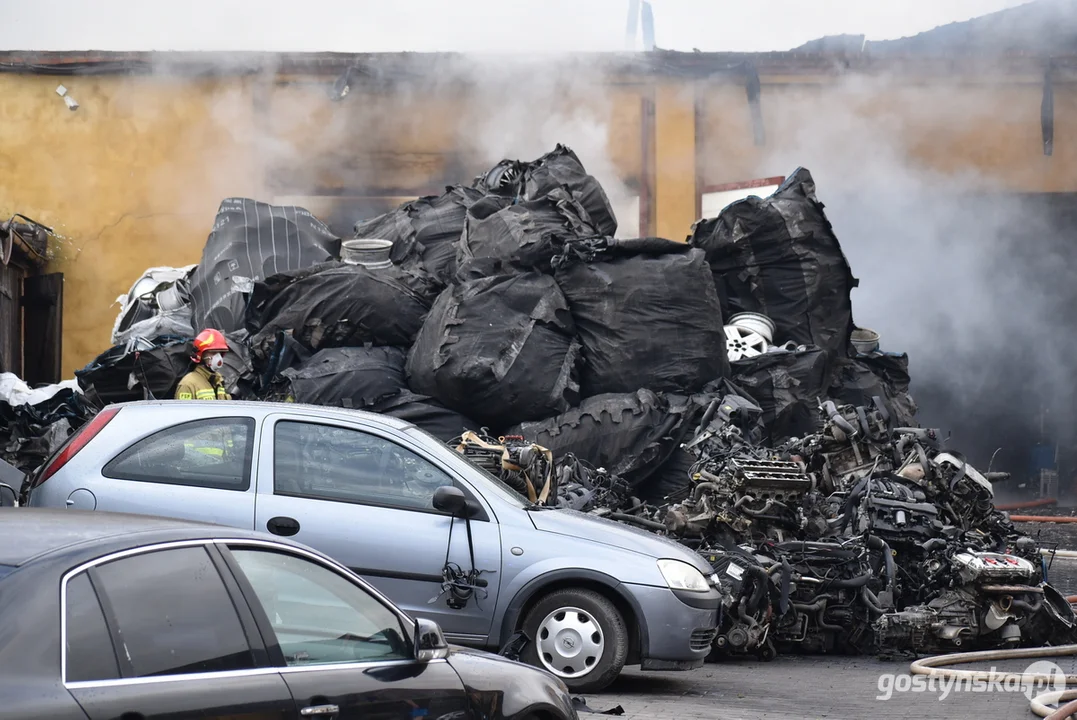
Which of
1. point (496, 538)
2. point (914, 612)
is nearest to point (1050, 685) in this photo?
point (914, 612)

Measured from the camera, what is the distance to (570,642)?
6.22m

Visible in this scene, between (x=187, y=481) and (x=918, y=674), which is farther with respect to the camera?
(x=918, y=674)

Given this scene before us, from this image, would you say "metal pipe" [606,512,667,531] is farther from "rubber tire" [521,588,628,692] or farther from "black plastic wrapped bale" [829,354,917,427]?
"black plastic wrapped bale" [829,354,917,427]

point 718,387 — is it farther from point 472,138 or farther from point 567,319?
point 472,138

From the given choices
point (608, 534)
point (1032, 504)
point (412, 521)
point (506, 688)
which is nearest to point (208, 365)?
point (412, 521)

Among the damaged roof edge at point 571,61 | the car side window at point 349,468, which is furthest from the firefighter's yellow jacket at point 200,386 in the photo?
the damaged roof edge at point 571,61

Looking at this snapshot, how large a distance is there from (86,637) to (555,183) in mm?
10405

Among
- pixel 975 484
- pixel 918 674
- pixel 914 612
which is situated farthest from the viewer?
pixel 975 484

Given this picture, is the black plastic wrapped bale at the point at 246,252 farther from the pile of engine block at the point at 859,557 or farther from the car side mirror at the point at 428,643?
the car side mirror at the point at 428,643

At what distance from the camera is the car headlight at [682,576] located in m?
6.23

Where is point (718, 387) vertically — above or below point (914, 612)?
above

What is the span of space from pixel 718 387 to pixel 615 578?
490cm

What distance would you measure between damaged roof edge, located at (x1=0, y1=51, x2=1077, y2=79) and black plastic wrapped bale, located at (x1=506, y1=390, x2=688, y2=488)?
11071 mm

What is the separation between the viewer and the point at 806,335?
12.4m
